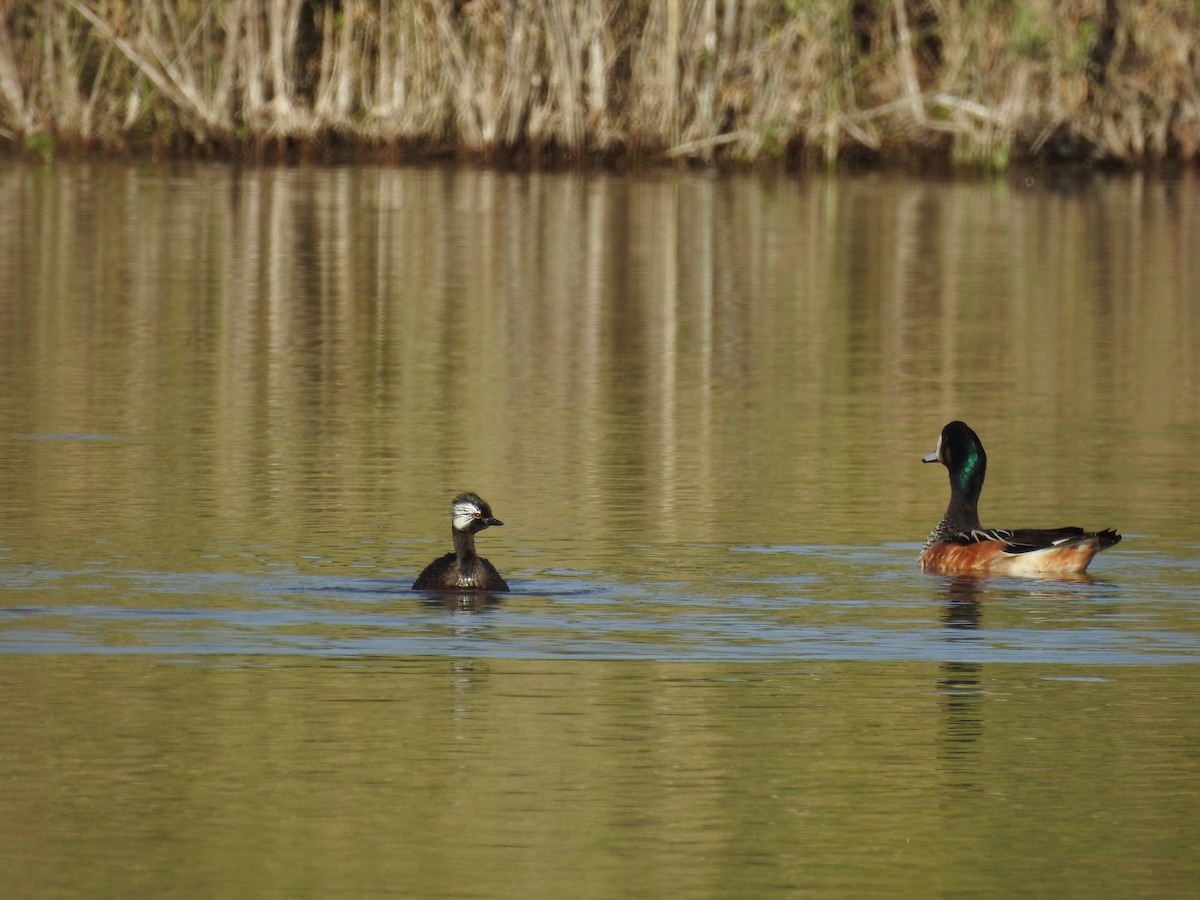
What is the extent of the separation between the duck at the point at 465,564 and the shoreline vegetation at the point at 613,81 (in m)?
23.4

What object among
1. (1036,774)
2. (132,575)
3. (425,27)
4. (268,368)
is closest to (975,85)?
(425,27)

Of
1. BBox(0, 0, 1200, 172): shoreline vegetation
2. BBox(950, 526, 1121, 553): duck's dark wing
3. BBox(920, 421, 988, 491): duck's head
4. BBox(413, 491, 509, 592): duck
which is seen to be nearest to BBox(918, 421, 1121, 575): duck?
BBox(950, 526, 1121, 553): duck's dark wing

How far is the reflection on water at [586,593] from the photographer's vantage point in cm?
596

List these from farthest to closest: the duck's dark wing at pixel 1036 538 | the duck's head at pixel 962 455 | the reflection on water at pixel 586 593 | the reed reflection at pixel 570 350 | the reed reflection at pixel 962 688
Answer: the reed reflection at pixel 570 350 → the duck's head at pixel 962 455 → the duck's dark wing at pixel 1036 538 → the reed reflection at pixel 962 688 → the reflection on water at pixel 586 593

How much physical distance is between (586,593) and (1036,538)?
1579 millimetres

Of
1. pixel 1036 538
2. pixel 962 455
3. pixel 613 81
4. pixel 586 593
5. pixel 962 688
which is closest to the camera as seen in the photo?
pixel 962 688

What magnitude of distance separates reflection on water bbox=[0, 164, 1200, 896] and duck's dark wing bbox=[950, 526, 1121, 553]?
144mm

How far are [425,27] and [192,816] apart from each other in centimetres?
2731

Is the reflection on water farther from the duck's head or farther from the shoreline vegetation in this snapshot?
the shoreline vegetation

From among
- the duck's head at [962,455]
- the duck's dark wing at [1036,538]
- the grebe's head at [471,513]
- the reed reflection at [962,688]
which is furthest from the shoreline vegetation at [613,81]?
the grebe's head at [471,513]

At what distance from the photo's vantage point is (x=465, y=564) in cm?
874

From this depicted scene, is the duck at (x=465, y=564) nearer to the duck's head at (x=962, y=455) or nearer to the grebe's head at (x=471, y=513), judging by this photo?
the grebe's head at (x=471, y=513)

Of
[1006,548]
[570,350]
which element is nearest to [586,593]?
[1006,548]

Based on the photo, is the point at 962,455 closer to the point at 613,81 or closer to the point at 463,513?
the point at 463,513
